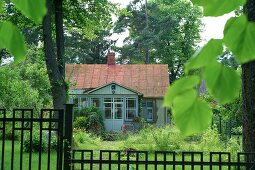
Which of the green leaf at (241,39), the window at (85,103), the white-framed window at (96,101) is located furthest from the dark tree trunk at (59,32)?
the window at (85,103)

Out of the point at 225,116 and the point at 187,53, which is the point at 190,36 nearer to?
A: the point at 187,53

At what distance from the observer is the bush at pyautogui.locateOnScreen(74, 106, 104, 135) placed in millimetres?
25578

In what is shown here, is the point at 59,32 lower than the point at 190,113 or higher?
higher

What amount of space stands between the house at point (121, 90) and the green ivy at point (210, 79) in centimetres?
2746

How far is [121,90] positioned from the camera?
30188 mm

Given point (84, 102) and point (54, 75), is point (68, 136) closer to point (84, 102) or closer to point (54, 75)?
point (54, 75)

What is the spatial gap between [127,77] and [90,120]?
7.54 metres

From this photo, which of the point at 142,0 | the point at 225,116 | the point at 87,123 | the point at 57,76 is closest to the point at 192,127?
the point at 57,76

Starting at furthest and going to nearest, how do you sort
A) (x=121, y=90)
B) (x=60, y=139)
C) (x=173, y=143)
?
1. (x=121, y=90)
2. (x=173, y=143)
3. (x=60, y=139)

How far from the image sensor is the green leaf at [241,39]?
751mm

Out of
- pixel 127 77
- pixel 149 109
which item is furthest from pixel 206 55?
pixel 127 77

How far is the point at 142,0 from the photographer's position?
44.2m

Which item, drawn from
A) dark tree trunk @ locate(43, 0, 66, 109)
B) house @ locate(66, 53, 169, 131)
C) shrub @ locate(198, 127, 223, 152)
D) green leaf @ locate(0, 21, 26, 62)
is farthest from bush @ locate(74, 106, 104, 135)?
green leaf @ locate(0, 21, 26, 62)

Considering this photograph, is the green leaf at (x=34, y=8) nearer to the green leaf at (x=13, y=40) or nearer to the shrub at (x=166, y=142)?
the green leaf at (x=13, y=40)
